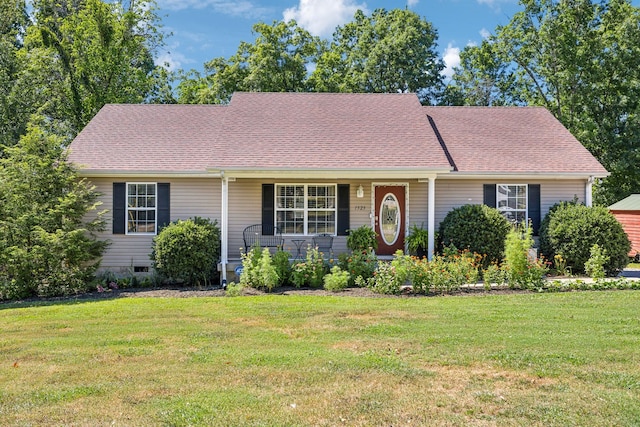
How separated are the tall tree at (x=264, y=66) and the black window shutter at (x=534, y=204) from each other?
48.8ft

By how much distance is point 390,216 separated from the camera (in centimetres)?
1367

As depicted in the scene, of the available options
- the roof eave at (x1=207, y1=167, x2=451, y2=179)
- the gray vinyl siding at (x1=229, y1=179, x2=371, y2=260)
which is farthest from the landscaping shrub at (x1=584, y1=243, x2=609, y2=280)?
the gray vinyl siding at (x1=229, y1=179, x2=371, y2=260)

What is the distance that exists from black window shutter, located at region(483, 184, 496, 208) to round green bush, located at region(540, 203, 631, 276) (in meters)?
1.67

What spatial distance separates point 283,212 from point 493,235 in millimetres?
5296

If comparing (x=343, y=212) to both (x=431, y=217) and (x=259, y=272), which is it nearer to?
(x=431, y=217)

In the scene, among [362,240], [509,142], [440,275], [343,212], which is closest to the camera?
[440,275]

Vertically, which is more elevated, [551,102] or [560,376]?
[551,102]

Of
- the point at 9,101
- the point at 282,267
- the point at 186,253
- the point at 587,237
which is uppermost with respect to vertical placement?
the point at 9,101

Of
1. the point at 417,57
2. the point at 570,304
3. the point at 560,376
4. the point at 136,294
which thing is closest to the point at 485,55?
the point at 417,57

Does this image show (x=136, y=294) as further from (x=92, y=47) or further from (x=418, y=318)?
(x=92, y=47)

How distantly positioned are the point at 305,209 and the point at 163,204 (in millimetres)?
3672

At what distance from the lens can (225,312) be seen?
27.8 ft

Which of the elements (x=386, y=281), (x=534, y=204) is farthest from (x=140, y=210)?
(x=534, y=204)

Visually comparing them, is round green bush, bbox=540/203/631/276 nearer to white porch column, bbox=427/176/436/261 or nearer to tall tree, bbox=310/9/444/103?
white porch column, bbox=427/176/436/261
